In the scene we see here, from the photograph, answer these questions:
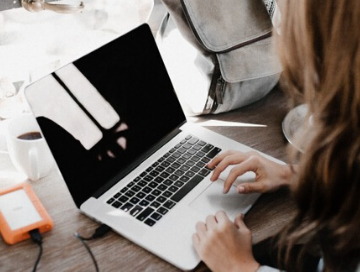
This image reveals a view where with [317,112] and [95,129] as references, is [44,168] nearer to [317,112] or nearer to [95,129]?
[95,129]

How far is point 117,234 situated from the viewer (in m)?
0.76

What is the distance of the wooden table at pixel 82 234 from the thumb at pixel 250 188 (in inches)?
1.0

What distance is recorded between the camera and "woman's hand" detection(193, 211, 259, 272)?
0.72 metres

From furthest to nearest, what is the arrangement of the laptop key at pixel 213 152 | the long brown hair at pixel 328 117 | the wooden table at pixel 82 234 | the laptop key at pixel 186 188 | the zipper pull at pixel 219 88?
the zipper pull at pixel 219 88 → the laptop key at pixel 213 152 → the laptop key at pixel 186 188 → the wooden table at pixel 82 234 → the long brown hair at pixel 328 117

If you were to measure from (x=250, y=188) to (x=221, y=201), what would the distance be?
2.2 inches

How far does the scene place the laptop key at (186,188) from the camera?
815 millimetres

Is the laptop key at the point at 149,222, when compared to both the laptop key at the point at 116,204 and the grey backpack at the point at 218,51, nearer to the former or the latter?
the laptop key at the point at 116,204

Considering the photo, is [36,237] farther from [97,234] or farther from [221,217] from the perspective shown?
[221,217]

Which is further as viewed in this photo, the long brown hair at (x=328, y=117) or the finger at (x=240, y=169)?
the finger at (x=240, y=169)

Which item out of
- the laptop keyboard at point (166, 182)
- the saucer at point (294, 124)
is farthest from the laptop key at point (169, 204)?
the saucer at point (294, 124)

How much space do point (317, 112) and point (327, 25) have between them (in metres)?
0.12

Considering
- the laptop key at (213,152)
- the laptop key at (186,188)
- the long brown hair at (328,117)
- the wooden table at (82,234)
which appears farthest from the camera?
the laptop key at (213,152)

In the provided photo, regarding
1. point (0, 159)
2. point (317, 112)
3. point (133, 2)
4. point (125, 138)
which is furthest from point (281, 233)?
point (133, 2)

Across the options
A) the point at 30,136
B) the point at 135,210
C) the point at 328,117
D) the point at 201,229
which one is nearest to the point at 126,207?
the point at 135,210
